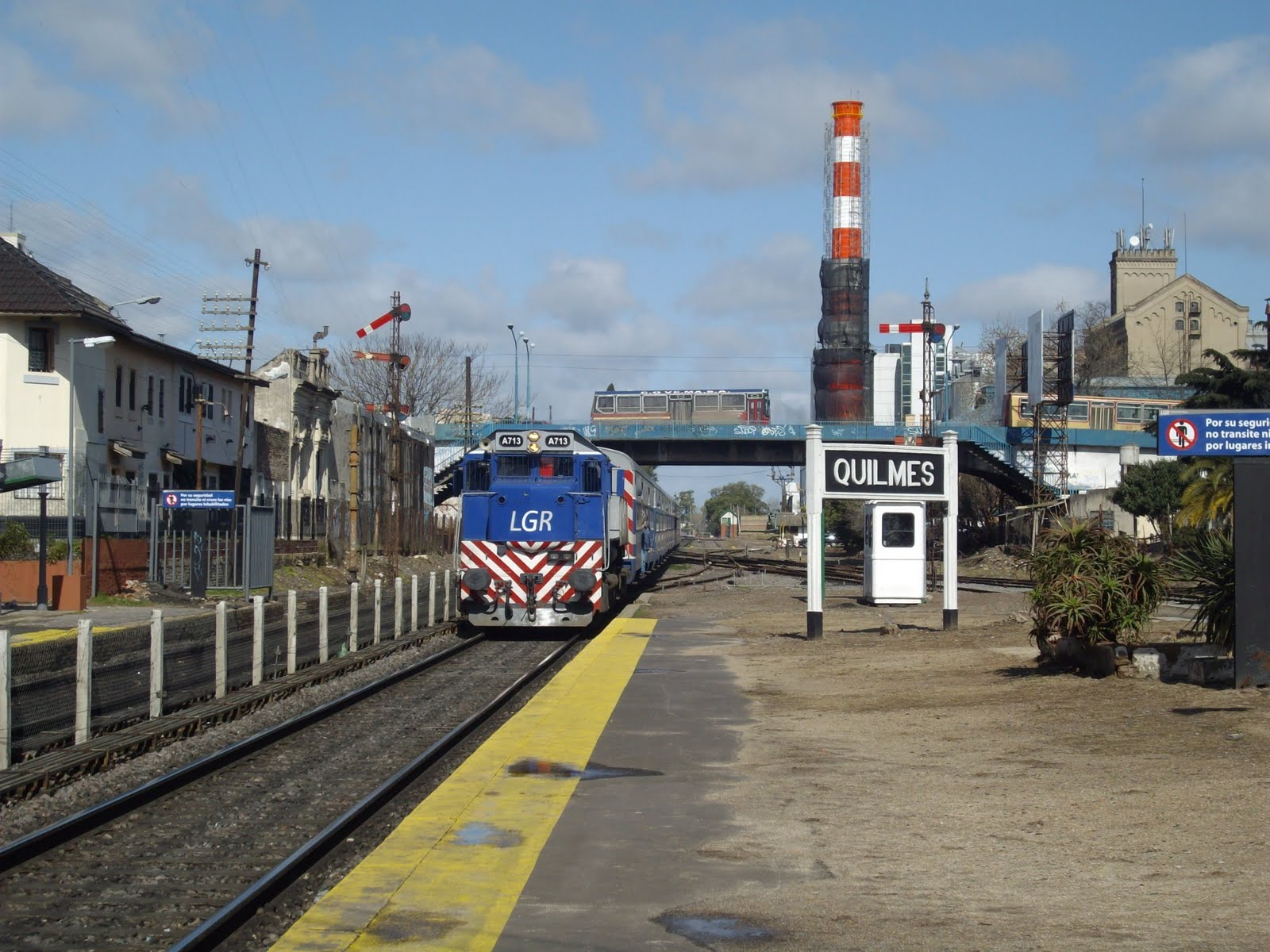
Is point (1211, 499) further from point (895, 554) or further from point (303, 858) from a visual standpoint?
point (303, 858)

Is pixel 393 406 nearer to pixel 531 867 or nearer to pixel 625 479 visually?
pixel 625 479

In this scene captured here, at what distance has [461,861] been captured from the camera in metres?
7.63

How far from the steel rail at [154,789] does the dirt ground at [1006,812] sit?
4.18 meters

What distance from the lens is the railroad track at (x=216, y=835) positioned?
6.79 meters

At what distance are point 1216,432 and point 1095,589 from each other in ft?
7.24

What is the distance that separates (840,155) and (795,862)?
8264 centimetres

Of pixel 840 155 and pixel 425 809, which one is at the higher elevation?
pixel 840 155

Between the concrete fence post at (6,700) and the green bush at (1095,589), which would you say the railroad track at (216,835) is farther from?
the green bush at (1095,589)

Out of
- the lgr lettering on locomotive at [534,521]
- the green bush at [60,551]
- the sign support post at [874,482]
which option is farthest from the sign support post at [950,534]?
the green bush at [60,551]

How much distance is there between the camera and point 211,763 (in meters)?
11.0

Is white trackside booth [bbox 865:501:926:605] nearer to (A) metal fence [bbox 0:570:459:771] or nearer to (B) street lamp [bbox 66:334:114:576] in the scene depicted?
(A) metal fence [bbox 0:570:459:771]

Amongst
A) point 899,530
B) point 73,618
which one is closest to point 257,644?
point 73,618

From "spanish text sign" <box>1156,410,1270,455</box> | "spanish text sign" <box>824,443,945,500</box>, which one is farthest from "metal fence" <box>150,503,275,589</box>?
"spanish text sign" <box>1156,410,1270,455</box>

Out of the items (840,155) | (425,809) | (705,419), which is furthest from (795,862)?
(840,155)
